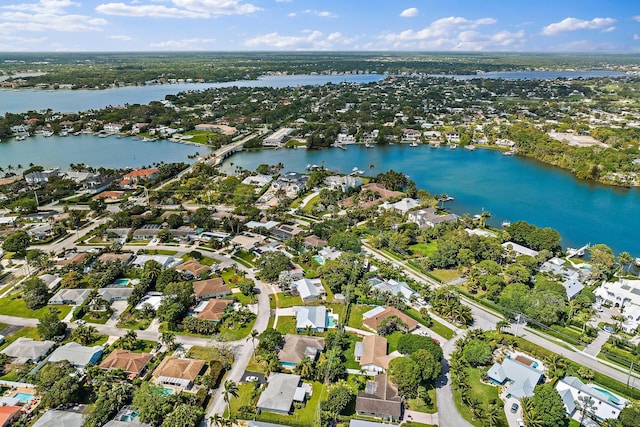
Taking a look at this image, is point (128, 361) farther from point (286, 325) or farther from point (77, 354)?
point (286, 325)

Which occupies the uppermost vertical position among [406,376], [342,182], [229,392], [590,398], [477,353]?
[342,182]

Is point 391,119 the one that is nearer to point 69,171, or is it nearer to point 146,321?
point 69,171

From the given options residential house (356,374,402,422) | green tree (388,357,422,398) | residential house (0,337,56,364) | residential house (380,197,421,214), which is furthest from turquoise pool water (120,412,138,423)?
residential house (380,197,421,214)

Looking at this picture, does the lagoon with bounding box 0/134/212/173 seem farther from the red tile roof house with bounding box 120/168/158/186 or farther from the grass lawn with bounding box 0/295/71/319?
the grass lawn with bounding box 0/295/71/319

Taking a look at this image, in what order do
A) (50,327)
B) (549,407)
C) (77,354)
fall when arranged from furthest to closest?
(50,327), (77,354), (549,407)

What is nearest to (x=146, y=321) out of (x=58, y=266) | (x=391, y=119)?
(x=58, y=266)

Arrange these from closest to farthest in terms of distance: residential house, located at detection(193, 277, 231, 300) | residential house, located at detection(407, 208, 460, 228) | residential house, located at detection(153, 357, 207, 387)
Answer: residential house, located at detection(153, 357, 207, 387) < residential house, located at detection(193, 277, 231, 300) < residential house, located at detection(407, 208, 460, 228)

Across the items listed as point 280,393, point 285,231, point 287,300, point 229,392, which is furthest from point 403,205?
point 229,392
